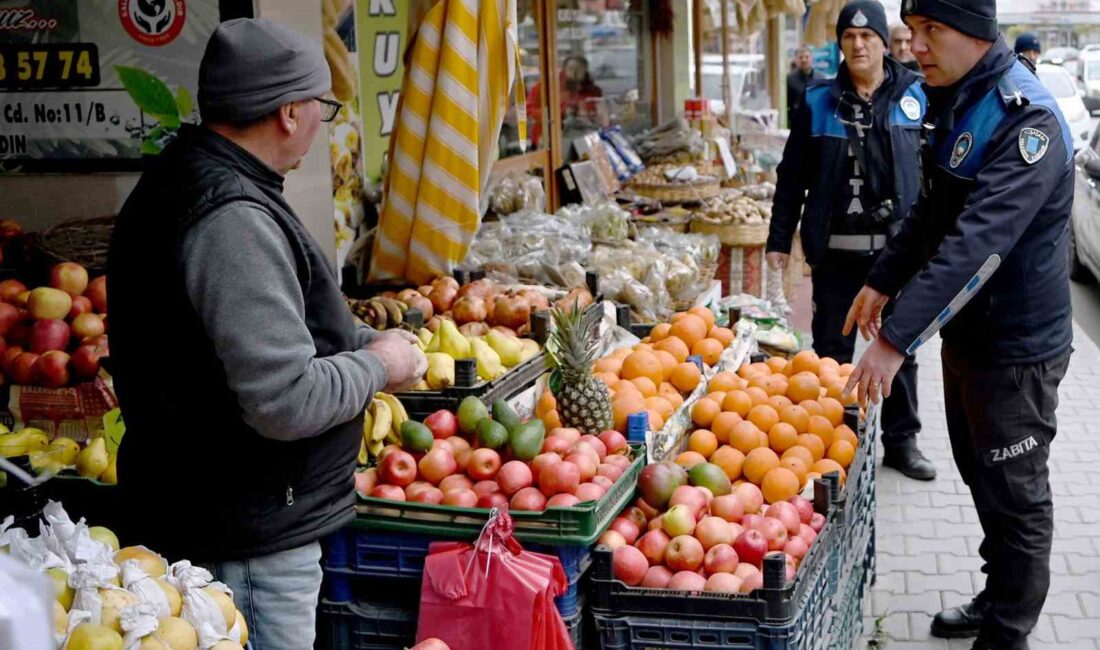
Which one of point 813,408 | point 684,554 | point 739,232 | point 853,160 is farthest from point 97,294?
point 739,232

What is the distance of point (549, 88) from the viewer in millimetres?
10320

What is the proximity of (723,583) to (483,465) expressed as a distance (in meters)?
0.77

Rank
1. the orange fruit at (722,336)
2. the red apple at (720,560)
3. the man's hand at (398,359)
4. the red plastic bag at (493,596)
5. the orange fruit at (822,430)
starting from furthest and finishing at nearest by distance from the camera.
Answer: the orange fruit at (722,336) < the orange fruit at (822,430) < the red apple at (720,560) < the red plastic bag at (493,596) < the man's hand at (398,359)

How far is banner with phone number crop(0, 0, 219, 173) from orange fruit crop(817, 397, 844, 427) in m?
2.86

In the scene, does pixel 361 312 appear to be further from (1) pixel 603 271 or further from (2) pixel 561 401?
(1) pixel 603 271

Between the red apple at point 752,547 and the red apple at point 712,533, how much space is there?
43mm

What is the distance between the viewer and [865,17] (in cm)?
594

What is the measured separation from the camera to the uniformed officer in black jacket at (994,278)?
148 inches

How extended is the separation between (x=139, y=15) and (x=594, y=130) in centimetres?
656

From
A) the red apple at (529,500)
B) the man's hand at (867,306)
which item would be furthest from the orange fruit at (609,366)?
the red apple at (529,500)

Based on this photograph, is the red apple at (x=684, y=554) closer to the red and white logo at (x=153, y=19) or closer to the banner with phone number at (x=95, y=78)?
the banner with phone number at (x=95, y=78)

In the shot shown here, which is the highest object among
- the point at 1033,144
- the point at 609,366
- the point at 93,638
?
the point at 1033,144

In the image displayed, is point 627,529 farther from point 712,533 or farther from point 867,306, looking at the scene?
point 867,306

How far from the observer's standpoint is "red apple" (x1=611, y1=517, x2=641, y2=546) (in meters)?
3.74
